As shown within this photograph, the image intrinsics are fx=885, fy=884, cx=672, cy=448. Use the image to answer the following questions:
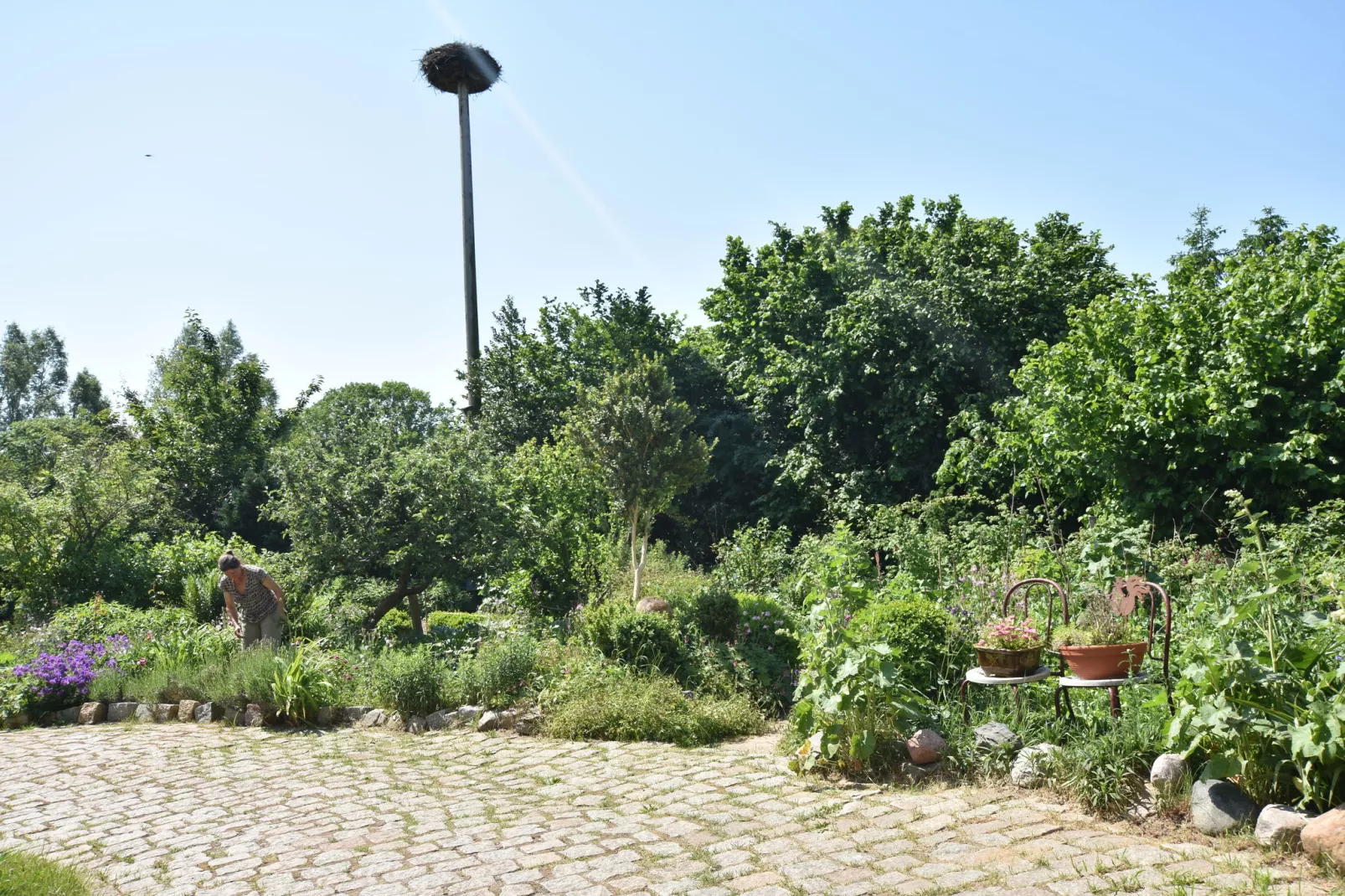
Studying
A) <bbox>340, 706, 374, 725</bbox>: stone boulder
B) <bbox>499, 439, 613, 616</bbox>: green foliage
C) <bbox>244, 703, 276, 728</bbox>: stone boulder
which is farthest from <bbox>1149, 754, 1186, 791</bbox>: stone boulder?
<bbox>499, 439, 613, 616</bbox>: green foliage

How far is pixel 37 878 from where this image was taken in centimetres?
403

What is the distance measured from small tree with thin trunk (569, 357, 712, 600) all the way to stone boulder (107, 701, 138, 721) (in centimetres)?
533

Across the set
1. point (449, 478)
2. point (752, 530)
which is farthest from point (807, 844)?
point (752, 530)

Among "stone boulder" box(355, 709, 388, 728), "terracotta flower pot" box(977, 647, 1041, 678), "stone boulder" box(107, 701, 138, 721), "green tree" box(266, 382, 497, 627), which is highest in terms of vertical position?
"green tree" box(266, 382, 497, 627)

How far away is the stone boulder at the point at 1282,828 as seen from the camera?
12.1ft

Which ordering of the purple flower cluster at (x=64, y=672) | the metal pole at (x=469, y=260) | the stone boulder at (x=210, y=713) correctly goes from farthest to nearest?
the metal pole at (x=469, y=260)
the purple flower cluster at (x=64, y=672)
the stone boulder at (x=210, y=713)

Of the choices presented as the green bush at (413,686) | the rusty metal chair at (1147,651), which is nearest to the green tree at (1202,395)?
the rusty metal chair at (1147,651)

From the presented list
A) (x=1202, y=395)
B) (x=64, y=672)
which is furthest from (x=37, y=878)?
(x=1202, y=395)

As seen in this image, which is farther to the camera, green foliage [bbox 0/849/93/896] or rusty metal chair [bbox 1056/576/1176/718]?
rusty metal chair [bbox 1056/576/1176/718]

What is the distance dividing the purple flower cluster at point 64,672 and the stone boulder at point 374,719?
332 centimetres

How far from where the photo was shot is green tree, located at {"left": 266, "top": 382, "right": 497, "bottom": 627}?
34.8 ft

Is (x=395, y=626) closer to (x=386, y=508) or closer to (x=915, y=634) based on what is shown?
(x=386, y=508)

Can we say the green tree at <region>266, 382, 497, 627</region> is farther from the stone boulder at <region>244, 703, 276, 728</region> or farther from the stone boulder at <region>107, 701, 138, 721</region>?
the stone boulder at <region>244, 703, 276, 728</region>

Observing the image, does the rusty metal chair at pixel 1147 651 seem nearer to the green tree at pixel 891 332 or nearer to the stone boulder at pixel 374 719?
the stone boulder at pixel 374 719
